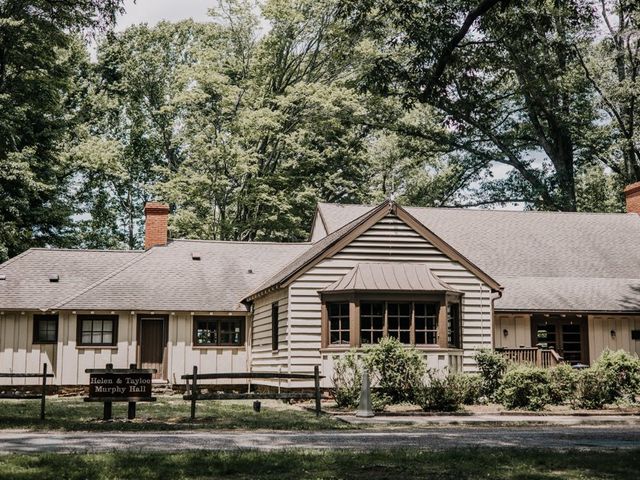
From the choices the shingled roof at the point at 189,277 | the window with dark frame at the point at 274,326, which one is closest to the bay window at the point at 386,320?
the window with dark frame at the point at 274,326

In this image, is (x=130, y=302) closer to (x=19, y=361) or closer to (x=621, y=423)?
(x=19, y=361)

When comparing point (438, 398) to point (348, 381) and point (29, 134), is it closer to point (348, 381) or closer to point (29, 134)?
point (348, 381)

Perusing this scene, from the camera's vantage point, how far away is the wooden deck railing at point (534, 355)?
24922 mm

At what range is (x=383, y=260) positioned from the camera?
2362cm

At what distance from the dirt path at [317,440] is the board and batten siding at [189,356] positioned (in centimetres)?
1334

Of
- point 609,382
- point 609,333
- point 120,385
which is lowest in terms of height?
point 609,382

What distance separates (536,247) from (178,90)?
22.5 meters

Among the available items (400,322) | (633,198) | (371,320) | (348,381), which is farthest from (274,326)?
(633,198)

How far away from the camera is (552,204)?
45375 mm

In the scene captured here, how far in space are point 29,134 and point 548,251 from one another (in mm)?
25403

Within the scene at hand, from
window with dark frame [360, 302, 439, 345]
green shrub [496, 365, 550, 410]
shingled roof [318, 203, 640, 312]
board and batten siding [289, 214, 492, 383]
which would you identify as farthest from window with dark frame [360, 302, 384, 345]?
shingled roof [318, 203, 640, 312]

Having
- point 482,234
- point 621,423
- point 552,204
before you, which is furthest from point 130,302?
point 552,204

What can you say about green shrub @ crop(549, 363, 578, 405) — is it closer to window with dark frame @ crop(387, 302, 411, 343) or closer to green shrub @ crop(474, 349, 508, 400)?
green shrub @ crop(474, 349, 508, 400)

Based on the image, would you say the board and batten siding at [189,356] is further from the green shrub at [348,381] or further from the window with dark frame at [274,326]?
the green shrub at [348,381]
